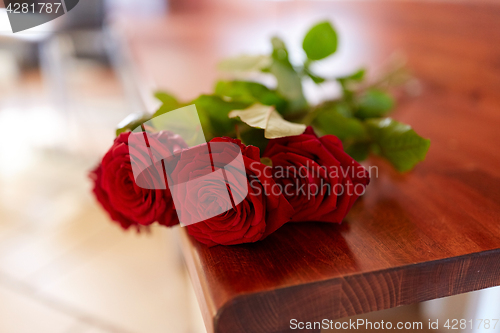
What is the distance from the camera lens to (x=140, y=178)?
1.05 feet

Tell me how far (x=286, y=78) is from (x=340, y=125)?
0.30ft

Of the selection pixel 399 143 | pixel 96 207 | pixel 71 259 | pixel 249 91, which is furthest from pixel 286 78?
pixel 96 207

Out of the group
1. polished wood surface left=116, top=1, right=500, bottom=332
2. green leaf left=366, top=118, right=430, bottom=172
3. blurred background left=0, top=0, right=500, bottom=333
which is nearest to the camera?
polished wood surface left=116, top=1, right=500, bottom=332

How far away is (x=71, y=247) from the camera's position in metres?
1.23

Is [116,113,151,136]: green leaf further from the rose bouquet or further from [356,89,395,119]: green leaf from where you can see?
[356,89,395,119]: green leaf

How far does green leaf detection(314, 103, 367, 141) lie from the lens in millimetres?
450

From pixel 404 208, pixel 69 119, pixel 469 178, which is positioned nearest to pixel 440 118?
pixel 469 178

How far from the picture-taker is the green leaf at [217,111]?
1.32ft

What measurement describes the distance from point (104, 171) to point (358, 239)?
0.23 m

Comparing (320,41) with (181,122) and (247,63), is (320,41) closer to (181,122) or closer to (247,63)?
(247,63)

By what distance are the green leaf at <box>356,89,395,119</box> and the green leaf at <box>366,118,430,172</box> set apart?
0.11m

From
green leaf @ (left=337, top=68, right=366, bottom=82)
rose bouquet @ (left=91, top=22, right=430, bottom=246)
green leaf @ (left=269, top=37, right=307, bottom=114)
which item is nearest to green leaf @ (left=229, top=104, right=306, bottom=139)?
rose bouquet @ (left=91, top=22, right=430, bottom=246)

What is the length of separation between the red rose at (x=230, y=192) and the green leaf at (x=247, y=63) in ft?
0.79

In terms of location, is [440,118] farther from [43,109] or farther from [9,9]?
[43,109]
